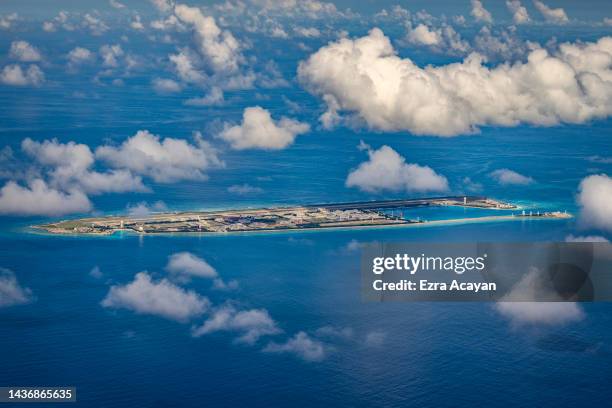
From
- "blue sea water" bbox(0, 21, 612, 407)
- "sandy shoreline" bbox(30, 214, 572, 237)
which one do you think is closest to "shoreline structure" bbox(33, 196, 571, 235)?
"sandy shoreline" bbox(30, 214, 572, 237)

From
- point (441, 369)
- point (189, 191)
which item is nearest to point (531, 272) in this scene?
point (441, 369)

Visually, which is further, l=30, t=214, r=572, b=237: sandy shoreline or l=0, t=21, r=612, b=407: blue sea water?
l=30, t=214, r=572, b=237: sandy shoreline

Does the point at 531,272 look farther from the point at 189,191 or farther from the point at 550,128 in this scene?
the point at 550,128

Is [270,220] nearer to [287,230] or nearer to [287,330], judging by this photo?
[287,230]

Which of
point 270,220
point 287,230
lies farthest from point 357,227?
point 270,220

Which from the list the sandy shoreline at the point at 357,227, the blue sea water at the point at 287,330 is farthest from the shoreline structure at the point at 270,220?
the blue sea water at the point at 287,330

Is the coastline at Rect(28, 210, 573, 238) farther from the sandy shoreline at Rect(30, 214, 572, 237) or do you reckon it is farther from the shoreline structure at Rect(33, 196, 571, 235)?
the shoreline structure at Rect(33, 196, 571, 235)
